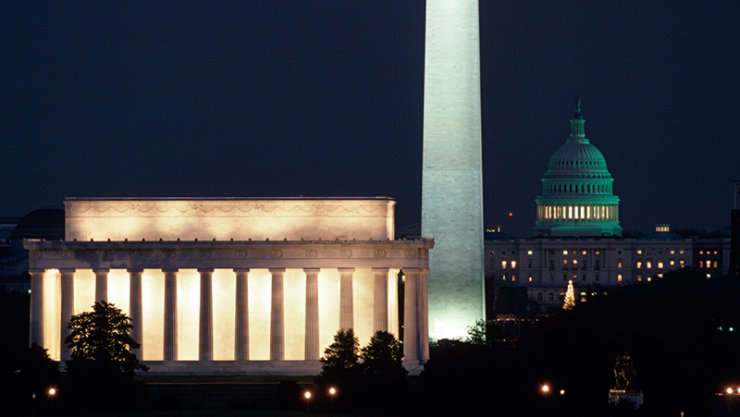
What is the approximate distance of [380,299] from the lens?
14938 cm

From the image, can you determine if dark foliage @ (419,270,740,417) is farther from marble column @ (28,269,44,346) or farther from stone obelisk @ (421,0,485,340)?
marble column @ (28,269,44,346)

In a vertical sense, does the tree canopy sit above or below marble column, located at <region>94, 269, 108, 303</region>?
below

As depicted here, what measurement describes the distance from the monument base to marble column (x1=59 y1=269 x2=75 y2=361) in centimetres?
4493

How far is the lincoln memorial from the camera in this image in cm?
14988

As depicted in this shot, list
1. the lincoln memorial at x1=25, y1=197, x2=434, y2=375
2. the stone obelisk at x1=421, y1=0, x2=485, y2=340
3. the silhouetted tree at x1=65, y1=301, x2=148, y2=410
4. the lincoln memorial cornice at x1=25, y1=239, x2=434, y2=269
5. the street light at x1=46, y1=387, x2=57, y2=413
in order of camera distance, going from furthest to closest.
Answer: the stone obelisk at x1=421, y1=0, x2=485, y2=340 < the lincoln memorial at x1=25, y1=197, x2=434, y2=375 < the lincoln memorial cornice at x1=25, y1=239, x2=434, y2=269 < the silhouetted tree at x1=65, y1=301, x2=148, y2=410 < the street light at x1=46, y1=387, x2=57, y2=413

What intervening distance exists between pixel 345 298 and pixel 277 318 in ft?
19.5

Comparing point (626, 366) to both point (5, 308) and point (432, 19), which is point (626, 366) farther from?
point (5, 308)

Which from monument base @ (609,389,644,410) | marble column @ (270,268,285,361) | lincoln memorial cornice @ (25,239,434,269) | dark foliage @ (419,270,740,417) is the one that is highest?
lincoln memorial cornice @ (25,239,434,269)

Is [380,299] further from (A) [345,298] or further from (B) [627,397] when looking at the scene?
(B) [627,397]

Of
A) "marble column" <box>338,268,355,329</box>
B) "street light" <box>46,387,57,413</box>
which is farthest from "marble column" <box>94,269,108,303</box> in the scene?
"street light" <box>46,387,57,413</box>

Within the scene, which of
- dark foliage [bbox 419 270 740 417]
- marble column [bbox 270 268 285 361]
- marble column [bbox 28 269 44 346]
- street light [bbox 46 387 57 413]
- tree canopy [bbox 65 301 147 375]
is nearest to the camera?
street light [bbox 46 387 57 413]

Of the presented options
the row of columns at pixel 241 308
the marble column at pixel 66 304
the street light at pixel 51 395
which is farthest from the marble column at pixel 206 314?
the street light at pixel 51 395

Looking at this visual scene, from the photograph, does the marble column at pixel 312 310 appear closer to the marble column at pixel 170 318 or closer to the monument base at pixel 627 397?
the marble column at pixel 170 318

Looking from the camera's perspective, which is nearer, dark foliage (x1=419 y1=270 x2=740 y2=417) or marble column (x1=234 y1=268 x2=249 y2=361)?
dark foliage (x1=419 y1=270 x2=740 y2=417)
